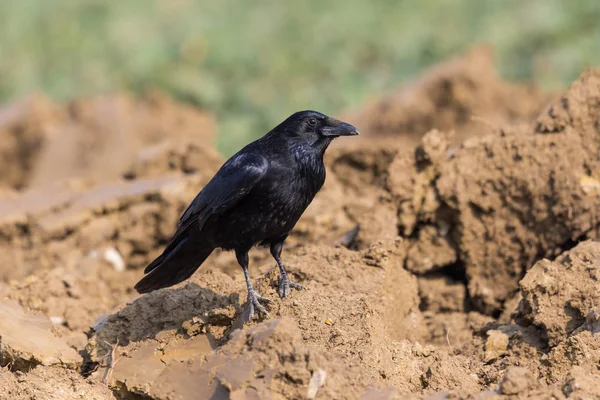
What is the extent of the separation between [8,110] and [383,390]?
9.09 meters

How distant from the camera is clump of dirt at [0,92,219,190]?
1063 centimetres

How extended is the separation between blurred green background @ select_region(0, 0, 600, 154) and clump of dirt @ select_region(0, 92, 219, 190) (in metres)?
0.65

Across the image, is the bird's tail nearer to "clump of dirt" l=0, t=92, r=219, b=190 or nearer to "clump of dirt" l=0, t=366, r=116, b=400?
"clump of dirt" l=0, t=366, r=116, b=400

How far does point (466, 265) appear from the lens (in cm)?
601

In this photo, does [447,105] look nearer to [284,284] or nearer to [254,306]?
[284,284]

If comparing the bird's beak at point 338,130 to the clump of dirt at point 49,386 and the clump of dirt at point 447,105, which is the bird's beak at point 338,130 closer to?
the clump of dirt at point 49,386

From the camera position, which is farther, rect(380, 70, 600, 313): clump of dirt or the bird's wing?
rect(380, 70, 600, 313): clump of dirt

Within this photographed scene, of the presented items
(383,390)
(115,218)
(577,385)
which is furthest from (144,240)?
(577,385)

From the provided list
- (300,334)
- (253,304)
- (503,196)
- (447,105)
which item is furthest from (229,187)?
(447,105)

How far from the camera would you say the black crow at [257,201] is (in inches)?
206

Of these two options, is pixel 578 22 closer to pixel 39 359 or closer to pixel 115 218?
pixel 115 218

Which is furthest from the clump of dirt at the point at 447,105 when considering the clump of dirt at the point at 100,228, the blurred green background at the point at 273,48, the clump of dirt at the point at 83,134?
the clump of dirt at the point at 100,228

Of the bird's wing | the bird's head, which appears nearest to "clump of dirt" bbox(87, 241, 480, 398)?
the bird's wing

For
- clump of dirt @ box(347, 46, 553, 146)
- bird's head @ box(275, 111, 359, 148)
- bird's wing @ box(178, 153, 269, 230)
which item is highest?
clump of dirt @ box(347, 46, 553, 146)
